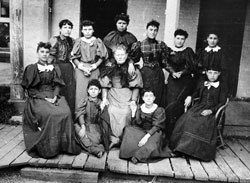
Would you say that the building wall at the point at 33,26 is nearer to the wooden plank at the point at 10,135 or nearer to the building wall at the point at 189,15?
the wooden plank at the point at 10,135

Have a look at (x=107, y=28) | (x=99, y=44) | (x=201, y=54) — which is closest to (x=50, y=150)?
(x=99, y=44)

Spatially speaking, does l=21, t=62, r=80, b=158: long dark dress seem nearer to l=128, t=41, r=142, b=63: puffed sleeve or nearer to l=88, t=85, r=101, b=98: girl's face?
l=88, t=85, r=101, b=98: girl's face

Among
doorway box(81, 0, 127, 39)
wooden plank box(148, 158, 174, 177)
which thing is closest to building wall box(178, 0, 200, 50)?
doorway box(81, 0, 127, 39)

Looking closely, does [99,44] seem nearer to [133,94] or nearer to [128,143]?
[133,94]

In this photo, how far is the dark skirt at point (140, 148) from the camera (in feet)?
14.1

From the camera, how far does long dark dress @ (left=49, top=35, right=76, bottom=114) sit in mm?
5152

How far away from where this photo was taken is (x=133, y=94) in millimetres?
4980

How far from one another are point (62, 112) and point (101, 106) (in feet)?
2.06

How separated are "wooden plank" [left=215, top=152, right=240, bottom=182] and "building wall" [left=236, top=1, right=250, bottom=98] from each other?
2761mm

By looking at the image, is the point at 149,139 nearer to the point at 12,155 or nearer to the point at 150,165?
the point at 150,165

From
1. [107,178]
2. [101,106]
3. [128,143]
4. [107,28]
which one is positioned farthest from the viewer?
[107,28]

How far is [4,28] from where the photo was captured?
22.9ft

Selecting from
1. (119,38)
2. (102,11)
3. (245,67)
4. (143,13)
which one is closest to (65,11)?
(102,11)

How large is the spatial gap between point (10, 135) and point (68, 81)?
124cm
